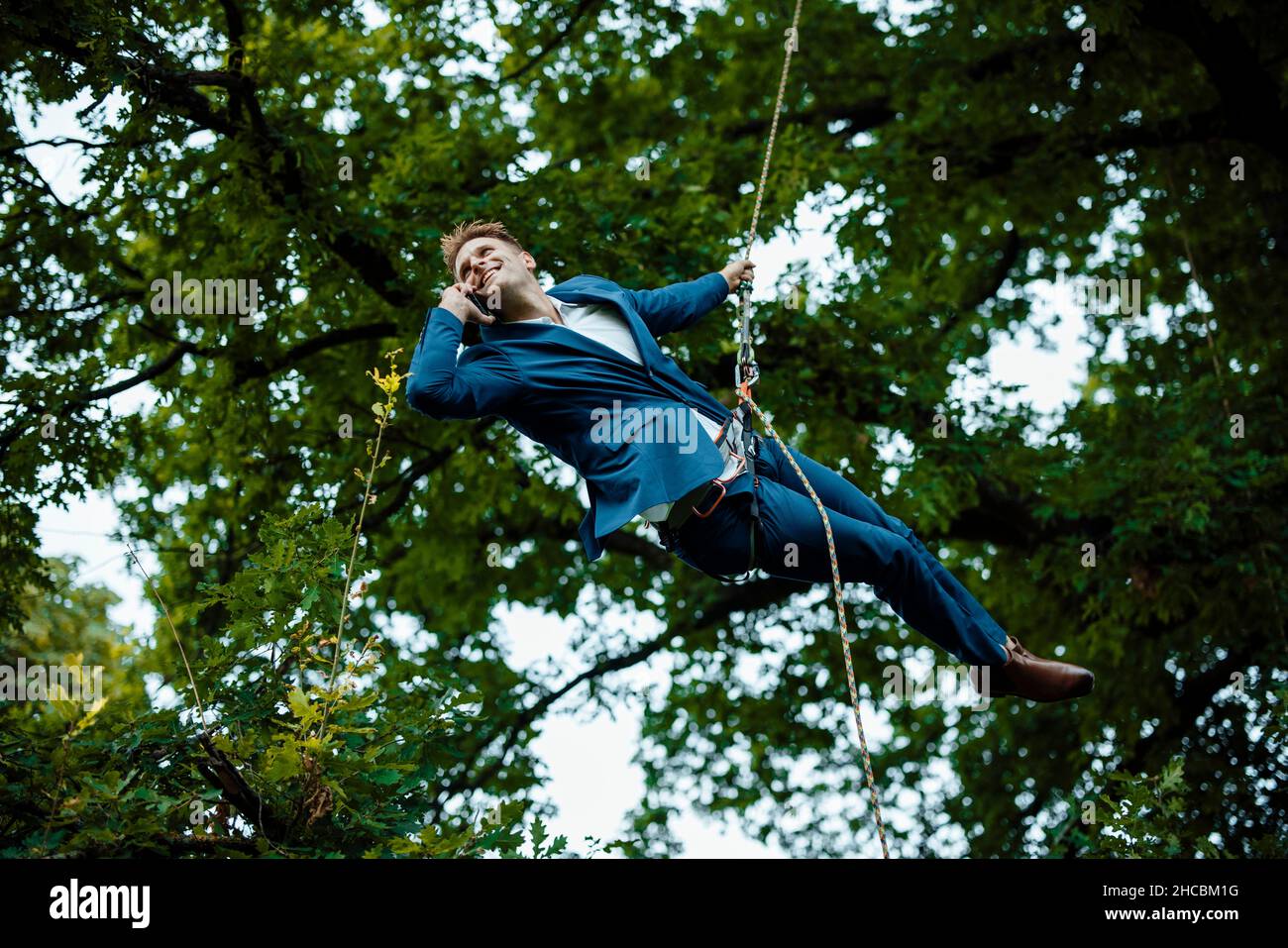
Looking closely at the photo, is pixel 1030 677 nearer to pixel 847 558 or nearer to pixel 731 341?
pixel 847 558

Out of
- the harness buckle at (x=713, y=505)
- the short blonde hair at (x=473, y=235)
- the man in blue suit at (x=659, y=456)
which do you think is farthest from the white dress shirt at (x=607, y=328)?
the short blonde hair at (x=473, y=235)

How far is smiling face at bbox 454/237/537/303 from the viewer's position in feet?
15.8

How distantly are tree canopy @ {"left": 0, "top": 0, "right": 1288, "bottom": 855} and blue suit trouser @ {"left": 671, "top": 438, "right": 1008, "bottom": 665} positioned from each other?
0.82 metres

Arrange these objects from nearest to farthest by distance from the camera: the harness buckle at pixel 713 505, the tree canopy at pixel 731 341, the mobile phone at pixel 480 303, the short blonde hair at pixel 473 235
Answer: the harness buckle at pixel 713 505
the mobile phone at pixel 480 303
the short blonde hair at pixel 473 235
the tree canopy at pixel 731 341

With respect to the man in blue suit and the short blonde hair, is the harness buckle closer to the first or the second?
the man in blue suit

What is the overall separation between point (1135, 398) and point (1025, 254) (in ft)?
12.6

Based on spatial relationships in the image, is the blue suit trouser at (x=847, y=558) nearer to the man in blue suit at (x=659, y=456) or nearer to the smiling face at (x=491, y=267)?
the man in blue suit at (x=659, y=456)

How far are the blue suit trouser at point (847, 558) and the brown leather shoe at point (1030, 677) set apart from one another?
0.06m

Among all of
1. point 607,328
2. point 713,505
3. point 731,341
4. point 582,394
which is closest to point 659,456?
point 713,505

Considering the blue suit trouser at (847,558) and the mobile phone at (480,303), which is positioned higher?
the mobile phone at (480,303)

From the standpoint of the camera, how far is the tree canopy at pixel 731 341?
812 cm

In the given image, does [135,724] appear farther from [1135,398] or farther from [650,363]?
[1135,398]

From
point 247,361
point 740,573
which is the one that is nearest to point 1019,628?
point 247,361

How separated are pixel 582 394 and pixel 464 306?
49 centimetres
